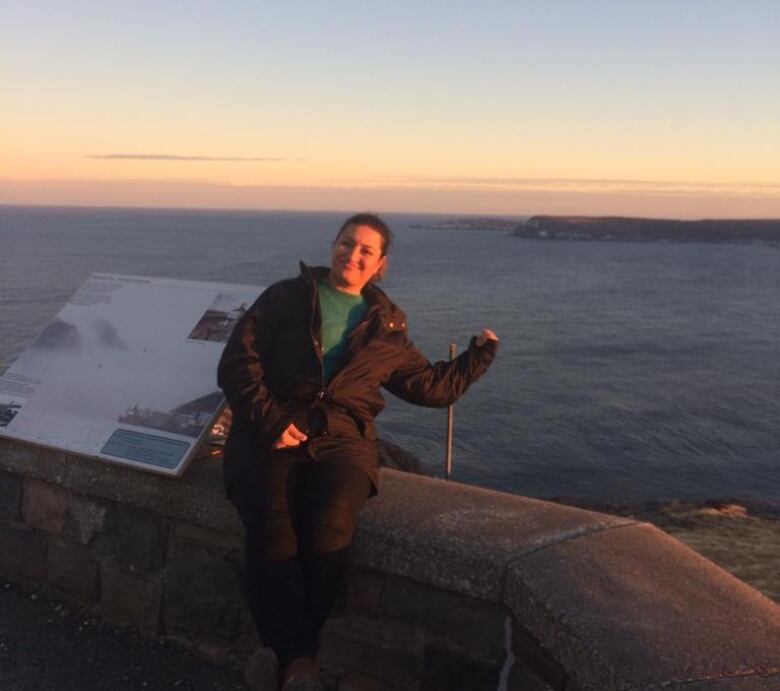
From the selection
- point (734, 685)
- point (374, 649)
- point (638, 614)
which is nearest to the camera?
point (734, 685)

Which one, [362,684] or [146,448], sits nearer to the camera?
[362,684]

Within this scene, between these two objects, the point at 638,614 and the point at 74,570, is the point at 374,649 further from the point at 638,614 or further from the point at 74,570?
the point at 74,570

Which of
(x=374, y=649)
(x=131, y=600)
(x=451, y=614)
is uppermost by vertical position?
(x=451, y=614)

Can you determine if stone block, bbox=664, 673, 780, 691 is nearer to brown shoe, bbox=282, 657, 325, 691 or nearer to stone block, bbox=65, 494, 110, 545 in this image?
brown shoe, bbox=282, 657, 325, 691

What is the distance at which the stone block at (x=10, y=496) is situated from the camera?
3.85 meters

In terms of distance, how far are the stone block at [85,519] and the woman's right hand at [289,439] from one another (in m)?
0.96

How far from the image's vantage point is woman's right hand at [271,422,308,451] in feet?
10.1

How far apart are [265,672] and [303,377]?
1.02 m

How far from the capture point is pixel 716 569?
9.21 feet

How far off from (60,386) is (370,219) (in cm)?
159

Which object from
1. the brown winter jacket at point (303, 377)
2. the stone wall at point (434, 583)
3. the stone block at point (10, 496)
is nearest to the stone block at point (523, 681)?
the stone wall at point (434, 583)

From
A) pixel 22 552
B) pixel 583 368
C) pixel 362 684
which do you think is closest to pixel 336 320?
pixel 362 684

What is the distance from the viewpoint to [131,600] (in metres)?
3.55

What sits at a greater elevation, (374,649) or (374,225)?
(374,225)
